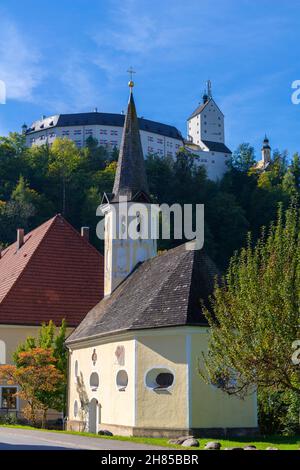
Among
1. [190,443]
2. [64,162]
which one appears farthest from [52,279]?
[64,162]

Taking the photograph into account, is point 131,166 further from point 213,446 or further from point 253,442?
point 213,446

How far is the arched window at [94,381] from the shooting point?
97.0 feet

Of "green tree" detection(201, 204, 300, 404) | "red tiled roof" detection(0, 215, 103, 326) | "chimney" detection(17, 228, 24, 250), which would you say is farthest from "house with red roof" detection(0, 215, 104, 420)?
"green tree" detection(201, 204, 300, 404)

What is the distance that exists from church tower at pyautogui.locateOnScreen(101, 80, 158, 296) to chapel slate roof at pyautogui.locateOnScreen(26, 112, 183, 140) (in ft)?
331

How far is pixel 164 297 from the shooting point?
25.9m

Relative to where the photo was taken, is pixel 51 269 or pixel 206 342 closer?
pixel 206 342

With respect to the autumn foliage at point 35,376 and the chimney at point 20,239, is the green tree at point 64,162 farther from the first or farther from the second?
the autumn foliage at point 35,376

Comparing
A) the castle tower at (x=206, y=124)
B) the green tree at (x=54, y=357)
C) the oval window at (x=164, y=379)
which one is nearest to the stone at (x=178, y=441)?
the oval window at (x=164, y=379)

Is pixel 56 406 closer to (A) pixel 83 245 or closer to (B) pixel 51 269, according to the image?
(B) pixel 51 269

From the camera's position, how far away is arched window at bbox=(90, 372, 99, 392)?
29.6 metres

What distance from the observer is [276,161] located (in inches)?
5581

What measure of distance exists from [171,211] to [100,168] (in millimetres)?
30222

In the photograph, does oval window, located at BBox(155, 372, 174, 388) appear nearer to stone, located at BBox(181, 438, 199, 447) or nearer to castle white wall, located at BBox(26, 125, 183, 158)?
stone, located at BBox(181, 438, 199, 447)
